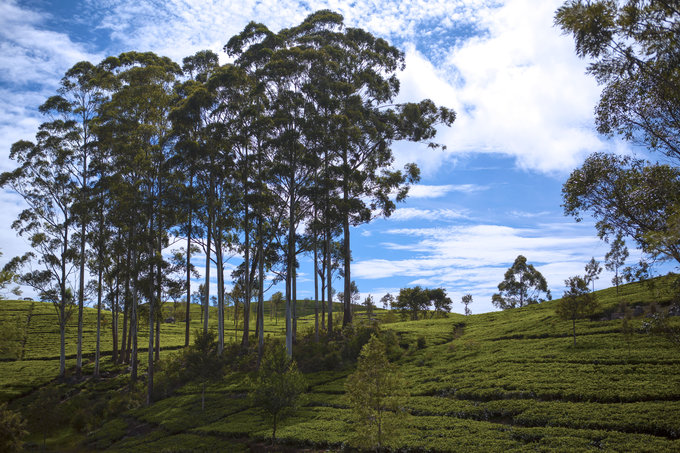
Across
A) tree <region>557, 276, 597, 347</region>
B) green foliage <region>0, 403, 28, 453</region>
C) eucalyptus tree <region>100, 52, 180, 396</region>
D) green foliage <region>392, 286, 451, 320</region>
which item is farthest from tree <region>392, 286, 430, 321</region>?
green foliage <region>0, 403, 28, 453</region>

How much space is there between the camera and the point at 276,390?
25.9 meters

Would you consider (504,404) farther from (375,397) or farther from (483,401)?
(375,397)

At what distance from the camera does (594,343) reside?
33.9 meters

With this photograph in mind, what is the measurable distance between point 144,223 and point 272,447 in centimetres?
2872

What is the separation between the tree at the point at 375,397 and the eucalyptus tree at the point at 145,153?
87.6 feet

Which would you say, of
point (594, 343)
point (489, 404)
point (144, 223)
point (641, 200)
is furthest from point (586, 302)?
point (144, 223)

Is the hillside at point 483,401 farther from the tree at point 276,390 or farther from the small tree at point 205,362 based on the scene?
the small tree at point 205,362

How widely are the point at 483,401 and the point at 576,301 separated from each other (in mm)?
18676

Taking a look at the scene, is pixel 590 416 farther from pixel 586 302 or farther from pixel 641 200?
pixel 586 302

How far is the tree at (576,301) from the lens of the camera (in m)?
38.5

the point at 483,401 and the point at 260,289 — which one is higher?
the point at 260,289

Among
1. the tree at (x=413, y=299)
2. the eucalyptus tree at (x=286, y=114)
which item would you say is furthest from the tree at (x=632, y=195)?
the tree at (x=413, y=299)

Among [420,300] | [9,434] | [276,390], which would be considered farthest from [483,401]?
[420,300]

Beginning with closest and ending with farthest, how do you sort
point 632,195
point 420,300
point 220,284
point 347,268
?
point 632,195, point 220,284, point 347,268, point 420,300
